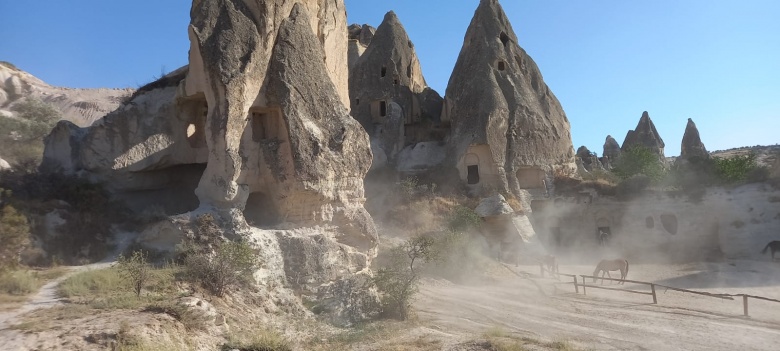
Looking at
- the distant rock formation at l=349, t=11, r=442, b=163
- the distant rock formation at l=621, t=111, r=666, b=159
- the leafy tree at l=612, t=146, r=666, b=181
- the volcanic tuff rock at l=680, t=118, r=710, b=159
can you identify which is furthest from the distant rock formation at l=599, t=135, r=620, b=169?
the distant rock formation at l=349, t=11, r=442, b=163

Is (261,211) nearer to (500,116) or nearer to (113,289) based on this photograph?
(113,289)

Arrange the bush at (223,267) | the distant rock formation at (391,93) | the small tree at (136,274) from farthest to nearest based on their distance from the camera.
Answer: the distant rock formation at (391,93) → the bush at (223,267) → the small tree at (136,274)

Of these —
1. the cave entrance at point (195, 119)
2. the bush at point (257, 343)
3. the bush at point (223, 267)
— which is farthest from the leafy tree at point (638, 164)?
the bush at point (257, 343)

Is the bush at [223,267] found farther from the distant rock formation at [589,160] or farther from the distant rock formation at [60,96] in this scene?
the distant rock formation at [589,160]

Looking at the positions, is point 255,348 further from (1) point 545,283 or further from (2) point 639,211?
(2) point 639,211

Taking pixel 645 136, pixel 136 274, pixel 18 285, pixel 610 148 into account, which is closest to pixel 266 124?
pixel 136 274

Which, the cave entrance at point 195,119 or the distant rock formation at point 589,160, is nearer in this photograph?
the cave entrance at point 195,119

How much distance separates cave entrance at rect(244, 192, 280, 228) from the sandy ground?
162 inches

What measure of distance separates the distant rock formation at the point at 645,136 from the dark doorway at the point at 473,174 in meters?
20.1

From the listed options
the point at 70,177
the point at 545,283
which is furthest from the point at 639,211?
the point at 70,177

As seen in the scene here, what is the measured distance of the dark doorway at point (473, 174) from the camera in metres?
24.7

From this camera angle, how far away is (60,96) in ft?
124

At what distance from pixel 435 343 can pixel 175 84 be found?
33.5 feet

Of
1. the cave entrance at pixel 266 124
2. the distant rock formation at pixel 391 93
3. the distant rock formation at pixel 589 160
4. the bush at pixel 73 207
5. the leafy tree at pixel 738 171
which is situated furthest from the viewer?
the distant rock formation at pixel 589 160
